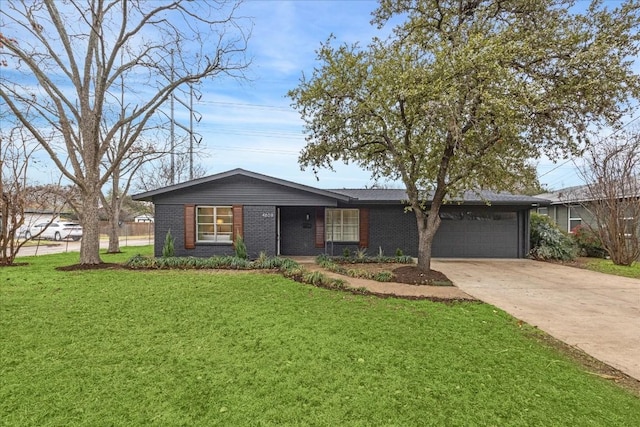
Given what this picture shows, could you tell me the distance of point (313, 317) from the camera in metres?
5.57

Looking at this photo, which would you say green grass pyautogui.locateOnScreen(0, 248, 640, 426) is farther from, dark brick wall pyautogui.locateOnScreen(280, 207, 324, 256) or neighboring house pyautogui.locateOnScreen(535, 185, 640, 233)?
neighboring house pyautogui.locateOnScreen(535, 185, 640, 233)

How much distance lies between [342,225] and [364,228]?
92cm

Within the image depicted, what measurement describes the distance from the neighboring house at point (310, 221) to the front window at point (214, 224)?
36 mm

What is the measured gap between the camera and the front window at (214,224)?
12.7m

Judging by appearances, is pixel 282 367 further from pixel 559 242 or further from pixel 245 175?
pixel 559 242

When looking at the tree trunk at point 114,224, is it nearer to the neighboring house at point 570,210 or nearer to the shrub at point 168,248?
the shrub at point 168,248

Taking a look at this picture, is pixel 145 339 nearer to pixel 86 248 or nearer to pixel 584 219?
pixel 86 248

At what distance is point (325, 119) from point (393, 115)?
5.92 ft

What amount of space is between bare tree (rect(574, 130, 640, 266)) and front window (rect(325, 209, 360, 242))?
8.72 m

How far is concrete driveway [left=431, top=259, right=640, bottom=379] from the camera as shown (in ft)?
15.3

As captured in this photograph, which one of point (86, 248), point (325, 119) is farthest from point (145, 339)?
point (86, 248)

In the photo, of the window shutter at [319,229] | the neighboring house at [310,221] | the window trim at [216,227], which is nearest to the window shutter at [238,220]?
the neighboring house at [310,221]

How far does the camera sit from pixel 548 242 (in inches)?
547

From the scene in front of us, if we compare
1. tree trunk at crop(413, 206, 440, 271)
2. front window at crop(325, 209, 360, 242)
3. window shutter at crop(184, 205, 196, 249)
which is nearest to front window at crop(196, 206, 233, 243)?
window shutter at crop(184, 205, 196, 249)
